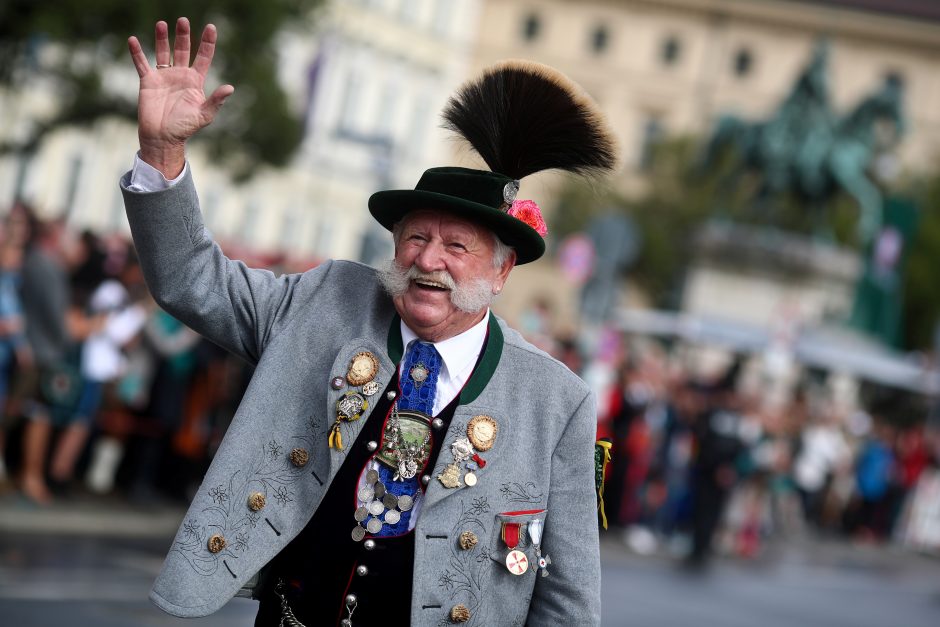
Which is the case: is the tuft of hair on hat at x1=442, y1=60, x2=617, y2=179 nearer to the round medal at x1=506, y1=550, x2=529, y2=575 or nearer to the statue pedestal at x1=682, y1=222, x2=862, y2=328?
the round medal at x1=506, y1=550, x2=529, y2=575

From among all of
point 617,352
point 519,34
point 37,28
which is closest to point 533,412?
point 617,352

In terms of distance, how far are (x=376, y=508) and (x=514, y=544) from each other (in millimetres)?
340

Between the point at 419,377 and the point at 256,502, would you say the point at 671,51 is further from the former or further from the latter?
the point at 256,502

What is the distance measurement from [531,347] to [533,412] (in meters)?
0.22

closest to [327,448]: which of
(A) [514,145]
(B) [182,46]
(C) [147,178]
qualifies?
(C) [147,178]

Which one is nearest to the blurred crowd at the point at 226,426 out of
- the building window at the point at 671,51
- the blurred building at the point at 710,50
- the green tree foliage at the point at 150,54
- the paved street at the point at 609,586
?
the paved street at the point at 609,586

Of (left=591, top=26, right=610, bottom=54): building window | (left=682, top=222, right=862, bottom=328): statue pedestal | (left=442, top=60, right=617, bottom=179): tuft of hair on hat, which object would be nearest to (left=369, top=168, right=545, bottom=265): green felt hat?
(left=442, top=60, right=617, bottom=179): tuft of hair on hat

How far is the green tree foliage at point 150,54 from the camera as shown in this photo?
22.6 metres

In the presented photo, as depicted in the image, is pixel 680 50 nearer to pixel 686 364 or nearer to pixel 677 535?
pixel 686 364

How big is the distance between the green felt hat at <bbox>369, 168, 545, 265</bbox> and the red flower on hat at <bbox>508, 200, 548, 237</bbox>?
2.3 inches

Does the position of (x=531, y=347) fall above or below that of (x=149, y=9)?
below

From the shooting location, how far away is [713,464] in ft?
62.6

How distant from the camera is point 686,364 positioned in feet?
117

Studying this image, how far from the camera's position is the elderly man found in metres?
4.00
